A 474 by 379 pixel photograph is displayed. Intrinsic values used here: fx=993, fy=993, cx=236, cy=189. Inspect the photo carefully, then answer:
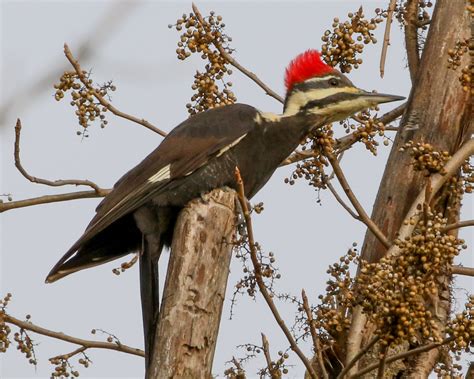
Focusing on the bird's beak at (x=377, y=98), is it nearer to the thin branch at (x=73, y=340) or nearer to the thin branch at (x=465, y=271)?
the thin branch at (x=465, y=271)

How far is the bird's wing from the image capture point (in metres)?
4.30

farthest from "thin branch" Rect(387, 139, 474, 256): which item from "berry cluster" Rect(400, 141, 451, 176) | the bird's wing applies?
the bird's wing

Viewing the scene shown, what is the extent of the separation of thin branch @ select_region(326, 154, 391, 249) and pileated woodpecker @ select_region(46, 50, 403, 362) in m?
0.60

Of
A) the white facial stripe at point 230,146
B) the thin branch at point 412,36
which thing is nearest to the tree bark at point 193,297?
the white facial stripe at point 230,146

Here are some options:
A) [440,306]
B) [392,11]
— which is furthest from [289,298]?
[392,11]

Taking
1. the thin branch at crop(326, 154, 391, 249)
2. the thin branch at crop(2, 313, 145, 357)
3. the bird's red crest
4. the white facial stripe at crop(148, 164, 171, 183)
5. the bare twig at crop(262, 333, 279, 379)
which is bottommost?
the bare twig at crop(262, 333, 279, 379)

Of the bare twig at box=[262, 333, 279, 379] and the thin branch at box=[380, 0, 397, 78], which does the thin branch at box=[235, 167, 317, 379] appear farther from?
the thin branch at box=[380, 0, 397, 78]

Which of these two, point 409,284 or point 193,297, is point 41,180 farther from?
point 409,284

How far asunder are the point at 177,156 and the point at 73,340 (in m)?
0.93

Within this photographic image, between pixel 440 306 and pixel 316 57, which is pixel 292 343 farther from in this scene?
pixel 316 57

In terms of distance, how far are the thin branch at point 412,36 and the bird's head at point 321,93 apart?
347mm

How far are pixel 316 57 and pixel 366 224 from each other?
4.23 ft

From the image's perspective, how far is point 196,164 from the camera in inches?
174

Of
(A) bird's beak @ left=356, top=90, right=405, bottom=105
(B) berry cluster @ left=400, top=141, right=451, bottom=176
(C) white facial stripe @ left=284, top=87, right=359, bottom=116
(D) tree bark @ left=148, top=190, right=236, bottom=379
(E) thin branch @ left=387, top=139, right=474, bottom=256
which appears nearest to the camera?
(D) tree bark @ left=148, top=190, right=236, bottom=379
